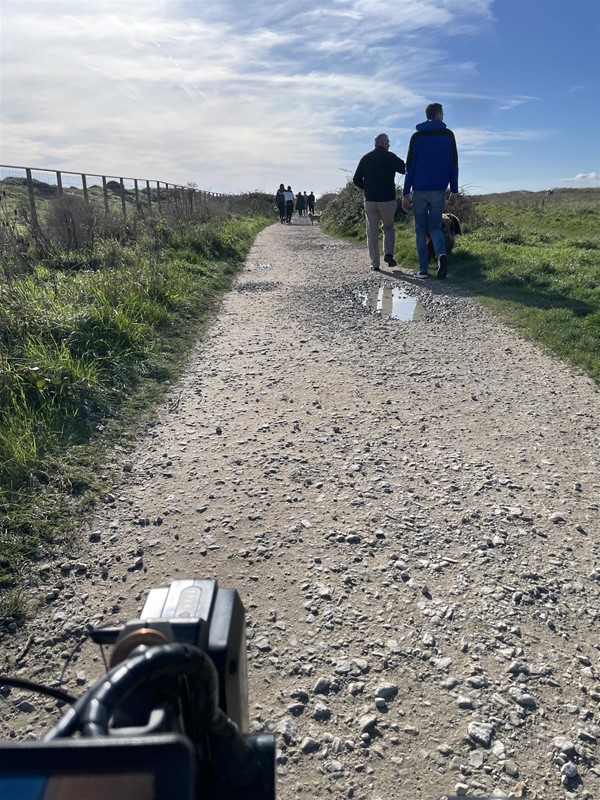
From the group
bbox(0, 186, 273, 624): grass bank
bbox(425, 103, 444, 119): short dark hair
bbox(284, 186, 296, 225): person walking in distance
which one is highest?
bbox(284, 186, 296, 225): person walking in distance

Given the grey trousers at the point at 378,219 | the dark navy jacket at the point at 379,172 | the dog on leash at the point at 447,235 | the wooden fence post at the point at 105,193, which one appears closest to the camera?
the dark navy jacket at the point at 379,172

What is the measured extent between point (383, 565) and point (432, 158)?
7.92m

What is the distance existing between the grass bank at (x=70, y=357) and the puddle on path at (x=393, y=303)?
2189 mm

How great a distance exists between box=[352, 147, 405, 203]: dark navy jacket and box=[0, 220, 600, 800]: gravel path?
5896mm

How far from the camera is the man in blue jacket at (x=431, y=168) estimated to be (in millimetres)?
9102

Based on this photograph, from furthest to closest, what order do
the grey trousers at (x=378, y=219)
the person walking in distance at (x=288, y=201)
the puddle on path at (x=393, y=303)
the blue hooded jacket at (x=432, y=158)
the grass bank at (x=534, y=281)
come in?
the person walking in distance at (x=288, y=201) < the grey trousers at (x=378, y=219) < the blue hooded jacket at (x=432, y=158) < the puddle on path at (x=393, y=303) < the grass bank at (x=534, y=281)

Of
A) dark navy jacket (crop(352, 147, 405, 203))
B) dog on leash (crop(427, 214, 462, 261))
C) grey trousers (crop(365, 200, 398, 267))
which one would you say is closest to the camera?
dark navy jacket (crop(352, 147, 405, 203))

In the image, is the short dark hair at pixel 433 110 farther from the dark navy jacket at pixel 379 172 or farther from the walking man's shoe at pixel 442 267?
the walking man's shoe at pixel 442 267

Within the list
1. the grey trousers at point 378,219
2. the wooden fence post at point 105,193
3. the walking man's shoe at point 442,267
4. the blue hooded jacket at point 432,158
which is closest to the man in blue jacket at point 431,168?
the blue hooded jacket at point 432,158

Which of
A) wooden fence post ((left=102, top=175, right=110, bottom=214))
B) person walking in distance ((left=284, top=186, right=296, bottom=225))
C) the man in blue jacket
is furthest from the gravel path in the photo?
person walking in distance ((left=284, top=186, right=296, bottom=225))

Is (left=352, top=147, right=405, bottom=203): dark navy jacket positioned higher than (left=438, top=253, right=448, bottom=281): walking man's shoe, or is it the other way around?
(left=352, top=147, right=405, bottom=203): dark navy jacket

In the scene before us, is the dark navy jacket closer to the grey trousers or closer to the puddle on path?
the grey trousers

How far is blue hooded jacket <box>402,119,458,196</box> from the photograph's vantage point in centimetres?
909

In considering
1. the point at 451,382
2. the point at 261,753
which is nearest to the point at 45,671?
the point at 261,753
